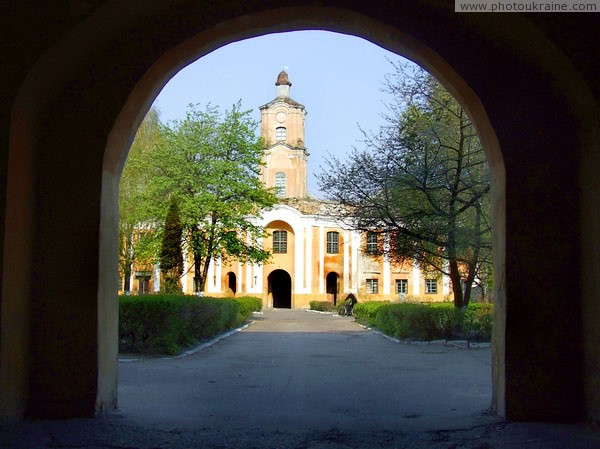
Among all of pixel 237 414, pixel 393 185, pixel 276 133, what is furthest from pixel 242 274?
pixel 237 414

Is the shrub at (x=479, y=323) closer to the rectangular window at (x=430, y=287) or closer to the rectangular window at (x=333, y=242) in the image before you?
the rectangular window at (x=333, y=242)

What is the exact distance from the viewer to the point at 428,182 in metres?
18.4

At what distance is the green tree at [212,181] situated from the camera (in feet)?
102

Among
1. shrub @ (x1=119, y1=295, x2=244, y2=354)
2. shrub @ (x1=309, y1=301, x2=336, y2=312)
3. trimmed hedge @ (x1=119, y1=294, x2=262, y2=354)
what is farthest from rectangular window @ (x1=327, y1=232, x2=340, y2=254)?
shrub @ (x1=119, y1=295, x2=244, y2=354)

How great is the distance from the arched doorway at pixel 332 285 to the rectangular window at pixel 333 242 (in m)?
1.93

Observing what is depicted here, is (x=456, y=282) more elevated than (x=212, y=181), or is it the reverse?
(x=212, y=181)

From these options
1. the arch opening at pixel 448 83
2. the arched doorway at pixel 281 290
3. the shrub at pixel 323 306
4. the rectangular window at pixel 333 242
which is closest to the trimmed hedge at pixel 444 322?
the arch opening at pixel 448 83

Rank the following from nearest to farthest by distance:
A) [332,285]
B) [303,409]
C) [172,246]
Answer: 1. [303,409]
2. [172,246]
3. [332,285]

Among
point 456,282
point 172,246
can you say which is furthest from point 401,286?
point 456,282

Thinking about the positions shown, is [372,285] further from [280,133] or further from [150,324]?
[150,324]

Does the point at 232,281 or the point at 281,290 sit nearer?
the point at 232,281

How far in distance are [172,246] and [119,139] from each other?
22099mm

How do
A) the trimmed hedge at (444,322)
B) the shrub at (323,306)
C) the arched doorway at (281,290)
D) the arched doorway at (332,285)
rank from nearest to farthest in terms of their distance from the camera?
the trimmed hedge at (444,322) → the shrub at (323,306) → the arched doorway at (332,285) → the arched doorway at (281,290)

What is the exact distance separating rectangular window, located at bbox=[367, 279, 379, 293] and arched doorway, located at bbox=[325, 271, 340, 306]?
2.51 metres
